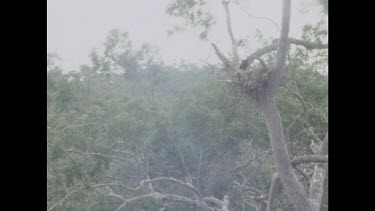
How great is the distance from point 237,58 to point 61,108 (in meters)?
3.88

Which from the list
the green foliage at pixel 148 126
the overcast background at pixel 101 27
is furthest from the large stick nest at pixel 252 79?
the overcast background at pixel 101 27

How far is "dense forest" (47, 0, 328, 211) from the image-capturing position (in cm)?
480

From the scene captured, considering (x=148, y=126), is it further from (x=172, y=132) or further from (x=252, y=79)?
(x=252, y=79)

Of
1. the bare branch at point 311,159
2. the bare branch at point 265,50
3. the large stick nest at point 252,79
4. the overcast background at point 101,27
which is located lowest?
the bare branch at point 311,159

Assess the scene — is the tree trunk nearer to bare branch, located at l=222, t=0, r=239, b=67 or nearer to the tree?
the tree

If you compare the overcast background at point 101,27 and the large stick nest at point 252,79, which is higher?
the overcast background at point 101,27

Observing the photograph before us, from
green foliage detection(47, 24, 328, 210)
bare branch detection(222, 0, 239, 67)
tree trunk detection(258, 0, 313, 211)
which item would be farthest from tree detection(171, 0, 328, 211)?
green foliage detection(47, 24, 328, 210)

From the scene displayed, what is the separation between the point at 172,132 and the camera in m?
8.10

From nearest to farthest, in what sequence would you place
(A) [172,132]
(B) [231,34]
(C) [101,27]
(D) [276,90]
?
(D) [276,90] → (B) [231,34] → (A) [172,132] → (C) [101,27]

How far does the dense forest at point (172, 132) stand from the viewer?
4.80 metres

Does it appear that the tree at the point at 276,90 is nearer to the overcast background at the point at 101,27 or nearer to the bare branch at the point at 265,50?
the bare branch at the point at 265,50

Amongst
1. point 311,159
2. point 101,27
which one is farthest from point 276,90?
point 101,27
